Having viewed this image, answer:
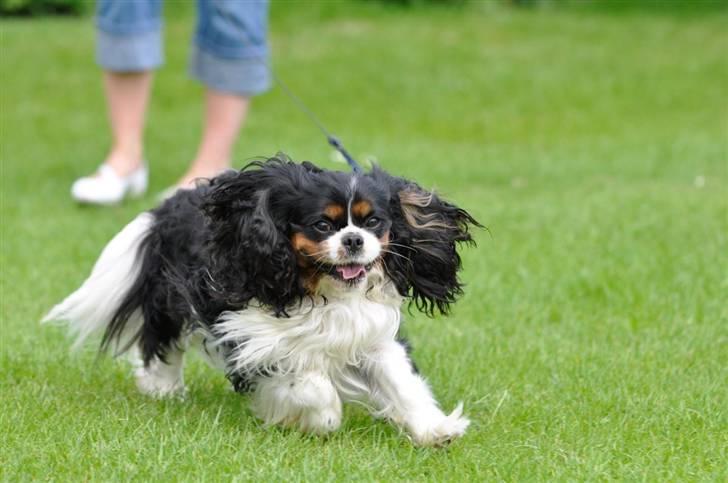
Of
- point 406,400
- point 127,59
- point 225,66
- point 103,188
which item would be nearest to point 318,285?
point 406,400

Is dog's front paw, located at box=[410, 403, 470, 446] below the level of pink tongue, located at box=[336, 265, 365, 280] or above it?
below

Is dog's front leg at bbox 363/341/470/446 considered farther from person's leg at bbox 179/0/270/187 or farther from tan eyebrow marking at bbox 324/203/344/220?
person's leg at bbox 179/0/270/187

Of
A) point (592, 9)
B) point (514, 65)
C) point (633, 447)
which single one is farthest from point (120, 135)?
point (592, 9)

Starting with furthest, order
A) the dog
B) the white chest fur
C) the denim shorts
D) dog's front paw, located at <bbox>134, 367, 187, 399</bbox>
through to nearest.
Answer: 1. the denim shorts
2. dog's front paw, located at <bbox>134, 367, 187, 399</bbox>
3. the white chest fur
4. the dog

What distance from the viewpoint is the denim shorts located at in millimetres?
7211

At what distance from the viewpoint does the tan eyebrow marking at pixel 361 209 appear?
11.9 feet

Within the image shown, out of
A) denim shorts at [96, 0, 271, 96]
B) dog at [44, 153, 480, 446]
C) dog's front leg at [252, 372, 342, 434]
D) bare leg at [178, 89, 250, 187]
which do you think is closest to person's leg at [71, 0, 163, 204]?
denim shorts at [96, 0, 271, 96]

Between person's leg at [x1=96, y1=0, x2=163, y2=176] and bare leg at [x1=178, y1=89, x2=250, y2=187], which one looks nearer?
person's leg at [x1=96, y1=0, x2=163, y2=176]

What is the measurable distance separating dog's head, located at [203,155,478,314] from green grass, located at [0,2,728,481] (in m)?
0.47

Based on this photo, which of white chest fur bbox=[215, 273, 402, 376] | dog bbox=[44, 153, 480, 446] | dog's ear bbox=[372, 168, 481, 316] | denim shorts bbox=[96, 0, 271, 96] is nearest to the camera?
dog bbox=[44, 153, 480, 446]

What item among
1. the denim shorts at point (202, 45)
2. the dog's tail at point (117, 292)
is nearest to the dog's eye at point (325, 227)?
the dog's tail at point (117, 292)

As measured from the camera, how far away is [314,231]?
3.65 m

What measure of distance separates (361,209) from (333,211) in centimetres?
9

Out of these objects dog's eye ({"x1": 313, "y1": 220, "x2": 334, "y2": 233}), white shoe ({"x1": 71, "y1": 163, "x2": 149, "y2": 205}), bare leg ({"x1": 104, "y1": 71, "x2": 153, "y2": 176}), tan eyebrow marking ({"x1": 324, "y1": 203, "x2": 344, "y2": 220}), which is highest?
tan eyebrow marking ({"x1": 324, "y1": 203, "x2": 344, "y2": 220})
